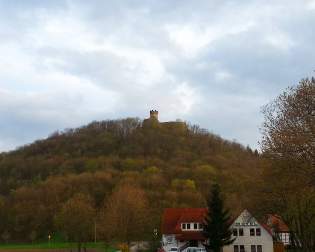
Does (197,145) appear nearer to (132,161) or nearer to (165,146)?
(165,146)

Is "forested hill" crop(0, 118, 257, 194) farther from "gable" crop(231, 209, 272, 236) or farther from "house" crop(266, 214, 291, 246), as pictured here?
"gable" crop(231, 209, 272, 236)

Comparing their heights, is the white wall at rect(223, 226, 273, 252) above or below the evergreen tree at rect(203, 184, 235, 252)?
below

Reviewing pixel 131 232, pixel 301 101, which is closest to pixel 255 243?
pixel 131 232

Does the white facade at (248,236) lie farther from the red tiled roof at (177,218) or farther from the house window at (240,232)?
the red tiled roof at (177,218)

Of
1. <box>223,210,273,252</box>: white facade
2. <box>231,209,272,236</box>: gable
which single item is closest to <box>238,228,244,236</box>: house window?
<box>223,210,273,252</box>: white facade

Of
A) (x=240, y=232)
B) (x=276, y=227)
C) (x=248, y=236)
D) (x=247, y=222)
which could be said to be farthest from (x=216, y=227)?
(x=276, y=227)

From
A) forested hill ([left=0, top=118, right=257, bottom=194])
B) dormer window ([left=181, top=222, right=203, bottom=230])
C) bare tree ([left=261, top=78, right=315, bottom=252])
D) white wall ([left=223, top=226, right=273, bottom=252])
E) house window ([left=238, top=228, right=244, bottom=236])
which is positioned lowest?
white wall ([left=223, top=226, right=273, bottom=252])

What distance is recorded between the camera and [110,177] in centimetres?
13425

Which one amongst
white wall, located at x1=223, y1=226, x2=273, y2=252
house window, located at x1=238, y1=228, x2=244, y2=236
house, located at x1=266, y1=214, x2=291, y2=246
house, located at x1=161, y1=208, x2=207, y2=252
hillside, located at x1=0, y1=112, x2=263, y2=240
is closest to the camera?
white wall, located at x1=223, y1=226, x2=273, y2=252

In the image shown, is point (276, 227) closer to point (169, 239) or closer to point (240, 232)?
point (240, 232)

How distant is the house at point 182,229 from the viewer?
73375 mm

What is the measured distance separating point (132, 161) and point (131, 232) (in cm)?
7837

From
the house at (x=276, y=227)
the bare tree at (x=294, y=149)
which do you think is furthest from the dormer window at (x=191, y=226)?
the bare tree at (x=294, y=149)

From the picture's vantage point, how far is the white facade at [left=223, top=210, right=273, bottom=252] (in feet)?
225
